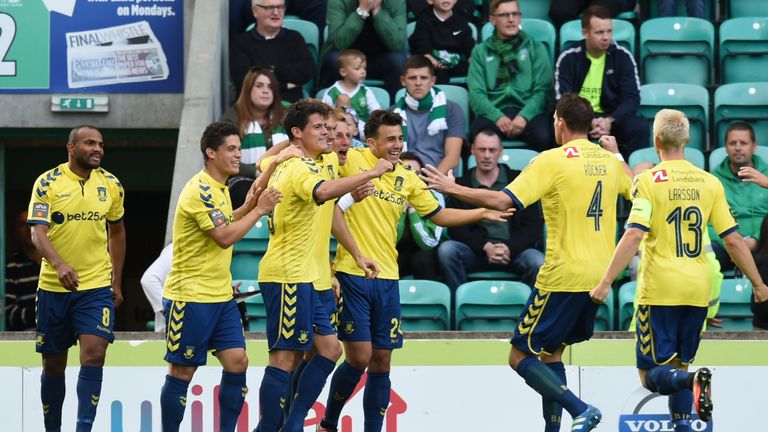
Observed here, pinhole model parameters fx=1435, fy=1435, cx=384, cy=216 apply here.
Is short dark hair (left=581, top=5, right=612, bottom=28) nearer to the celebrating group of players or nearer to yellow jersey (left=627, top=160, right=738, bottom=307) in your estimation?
the celebrating group of players

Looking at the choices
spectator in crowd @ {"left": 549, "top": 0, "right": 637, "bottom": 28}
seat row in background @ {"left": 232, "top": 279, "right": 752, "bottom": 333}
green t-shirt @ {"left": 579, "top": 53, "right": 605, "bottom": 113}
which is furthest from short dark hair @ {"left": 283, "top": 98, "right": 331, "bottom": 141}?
spectator in crowd @ {"left": 549, "top": 0, "right": 637, "bottom": 28}

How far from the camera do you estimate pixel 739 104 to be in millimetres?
13305

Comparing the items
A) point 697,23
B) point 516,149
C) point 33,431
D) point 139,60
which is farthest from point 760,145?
point 33,431

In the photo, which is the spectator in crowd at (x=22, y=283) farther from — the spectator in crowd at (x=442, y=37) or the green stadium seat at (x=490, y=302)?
Result: the green stadium seat at (x=490, y=302)

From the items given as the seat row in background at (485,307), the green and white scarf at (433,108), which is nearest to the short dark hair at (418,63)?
the green and white scarf at (433,108)

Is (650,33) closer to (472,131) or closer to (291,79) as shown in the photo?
(472,131)

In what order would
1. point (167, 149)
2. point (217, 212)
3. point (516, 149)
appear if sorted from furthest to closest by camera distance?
point (167, 149), point (516, 149), point (217, 212)

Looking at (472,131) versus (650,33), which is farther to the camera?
(650,33)

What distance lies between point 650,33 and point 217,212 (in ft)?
20.3

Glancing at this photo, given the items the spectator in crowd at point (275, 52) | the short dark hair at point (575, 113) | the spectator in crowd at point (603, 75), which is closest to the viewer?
the short dark hair at point (575, 113)

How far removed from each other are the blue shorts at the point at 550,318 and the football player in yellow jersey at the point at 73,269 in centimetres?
291

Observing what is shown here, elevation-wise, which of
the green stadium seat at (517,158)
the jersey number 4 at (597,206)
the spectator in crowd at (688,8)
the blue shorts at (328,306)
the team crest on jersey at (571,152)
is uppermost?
the spectator in crowd at (688,8)

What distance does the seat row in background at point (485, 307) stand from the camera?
11695 millimetres

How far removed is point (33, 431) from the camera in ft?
35.9
